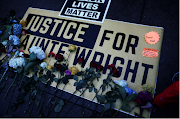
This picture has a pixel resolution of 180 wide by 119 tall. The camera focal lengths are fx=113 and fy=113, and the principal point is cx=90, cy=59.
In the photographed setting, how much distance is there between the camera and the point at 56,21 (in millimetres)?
1651

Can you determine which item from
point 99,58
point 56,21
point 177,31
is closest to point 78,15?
point 56,21

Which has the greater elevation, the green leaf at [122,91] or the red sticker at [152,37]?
the red sticker at [152,37]

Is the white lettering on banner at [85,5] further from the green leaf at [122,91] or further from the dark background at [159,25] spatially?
the green leaf at [122,91]

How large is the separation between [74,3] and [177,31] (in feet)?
4.62

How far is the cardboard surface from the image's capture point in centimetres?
121

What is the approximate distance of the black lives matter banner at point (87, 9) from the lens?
61.3 inches

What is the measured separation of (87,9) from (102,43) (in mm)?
592

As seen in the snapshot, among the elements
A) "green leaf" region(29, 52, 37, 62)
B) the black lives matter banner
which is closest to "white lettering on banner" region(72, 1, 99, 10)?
the black lives matter banner

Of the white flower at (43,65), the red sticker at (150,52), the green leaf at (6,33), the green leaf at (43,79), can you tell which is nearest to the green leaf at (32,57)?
the white flower at (43,65)

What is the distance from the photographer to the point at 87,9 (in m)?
1.62

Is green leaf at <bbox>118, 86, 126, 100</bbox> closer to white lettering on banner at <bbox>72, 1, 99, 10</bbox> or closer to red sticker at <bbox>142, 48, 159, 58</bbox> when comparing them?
red sticker at <bbox>142, 48, 159, 58</bbox>

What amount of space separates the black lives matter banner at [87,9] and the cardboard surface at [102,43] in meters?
0.08

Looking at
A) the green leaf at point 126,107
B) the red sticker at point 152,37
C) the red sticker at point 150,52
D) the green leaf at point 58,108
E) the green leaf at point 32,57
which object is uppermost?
the red sticker at point 152,37

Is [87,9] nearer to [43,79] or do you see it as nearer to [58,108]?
[43,79]
